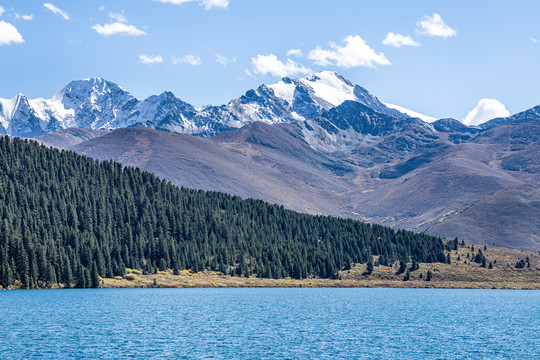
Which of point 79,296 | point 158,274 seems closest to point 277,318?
point 79,296

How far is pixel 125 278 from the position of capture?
591 ft

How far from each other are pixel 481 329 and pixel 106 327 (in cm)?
5236

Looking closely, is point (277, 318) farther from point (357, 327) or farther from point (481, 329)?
point (481, 329)

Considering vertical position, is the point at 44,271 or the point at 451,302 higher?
the point at 44,271

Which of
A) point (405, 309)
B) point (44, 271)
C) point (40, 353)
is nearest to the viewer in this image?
point (40, 353)

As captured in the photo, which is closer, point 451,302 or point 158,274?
point 451,302

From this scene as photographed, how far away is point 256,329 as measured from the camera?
81.1 metres

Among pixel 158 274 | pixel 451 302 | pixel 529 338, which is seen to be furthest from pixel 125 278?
pixel 529 338

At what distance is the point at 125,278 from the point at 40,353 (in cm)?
12050

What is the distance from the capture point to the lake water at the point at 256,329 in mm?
64812

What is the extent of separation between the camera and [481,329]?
86.1 metres

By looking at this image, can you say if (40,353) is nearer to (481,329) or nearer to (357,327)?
(357,327)

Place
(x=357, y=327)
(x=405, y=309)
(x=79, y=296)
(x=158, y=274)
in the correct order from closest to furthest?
1. (x=357, y=327)
2. (x=405, y=309)
3. (x=79, y=296)
4. (x=158, y=274)

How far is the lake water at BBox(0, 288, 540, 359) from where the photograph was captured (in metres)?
64.8
